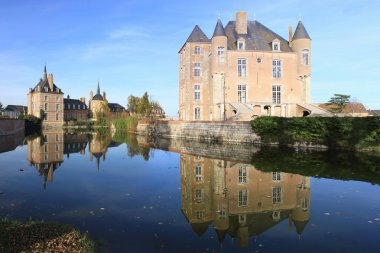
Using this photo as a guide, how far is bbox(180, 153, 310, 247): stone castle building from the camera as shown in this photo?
6738 mm

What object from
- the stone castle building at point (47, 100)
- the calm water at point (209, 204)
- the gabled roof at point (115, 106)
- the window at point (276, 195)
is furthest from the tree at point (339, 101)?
the gabled roof at point (115, 106)

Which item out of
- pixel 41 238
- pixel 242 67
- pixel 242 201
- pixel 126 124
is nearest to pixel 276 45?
pixel 242 67

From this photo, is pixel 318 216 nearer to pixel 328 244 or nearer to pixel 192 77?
pixel 328 244

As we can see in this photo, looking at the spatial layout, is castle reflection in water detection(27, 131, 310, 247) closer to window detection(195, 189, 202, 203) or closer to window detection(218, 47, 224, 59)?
window detection(195, 189, 202, 203)

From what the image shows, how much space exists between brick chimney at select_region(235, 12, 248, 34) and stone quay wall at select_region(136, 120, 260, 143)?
42.1ft

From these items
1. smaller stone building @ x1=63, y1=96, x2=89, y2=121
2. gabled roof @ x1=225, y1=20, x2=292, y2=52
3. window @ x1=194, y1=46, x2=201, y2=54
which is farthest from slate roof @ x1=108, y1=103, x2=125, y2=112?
gabled roof @ x1=225, y1=20, x2=292, y2=52

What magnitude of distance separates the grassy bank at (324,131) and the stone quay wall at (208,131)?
4.41 ft

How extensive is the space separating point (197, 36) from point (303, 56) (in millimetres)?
12394

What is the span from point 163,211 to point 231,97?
28.4m

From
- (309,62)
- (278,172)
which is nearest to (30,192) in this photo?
(278,172)

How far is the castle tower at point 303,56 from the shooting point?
117 feet

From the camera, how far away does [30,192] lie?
375 inches

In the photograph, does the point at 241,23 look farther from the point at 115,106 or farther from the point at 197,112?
the point at 115,106

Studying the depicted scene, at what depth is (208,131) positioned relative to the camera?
3050 centimetres
